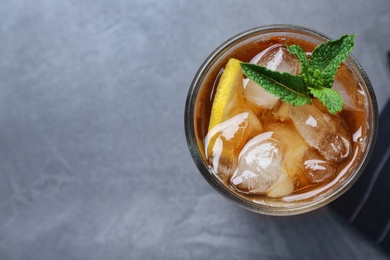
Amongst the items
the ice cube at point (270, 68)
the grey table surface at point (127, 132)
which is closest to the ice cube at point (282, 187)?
the ice cube at point (270, 68)

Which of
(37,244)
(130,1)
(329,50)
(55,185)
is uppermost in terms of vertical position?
(130,1)

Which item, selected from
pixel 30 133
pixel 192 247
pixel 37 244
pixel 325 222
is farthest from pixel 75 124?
pixel 325 222

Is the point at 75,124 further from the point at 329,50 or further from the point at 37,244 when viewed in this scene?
the point at 329,50

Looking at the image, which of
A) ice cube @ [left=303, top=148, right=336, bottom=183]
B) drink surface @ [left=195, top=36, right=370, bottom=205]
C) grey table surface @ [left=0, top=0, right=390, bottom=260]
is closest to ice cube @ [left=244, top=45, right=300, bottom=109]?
drink surface @ [left=195, top=36, right=370, bottom=205]

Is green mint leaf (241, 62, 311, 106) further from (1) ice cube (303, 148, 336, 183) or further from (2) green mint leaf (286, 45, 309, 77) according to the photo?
(1) ice cube (303, 148, 336, 183)

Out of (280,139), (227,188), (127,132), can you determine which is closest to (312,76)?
(280,139)

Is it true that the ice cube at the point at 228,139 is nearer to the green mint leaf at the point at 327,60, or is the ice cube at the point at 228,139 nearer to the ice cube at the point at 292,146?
the ice cube at the point at 292,146
